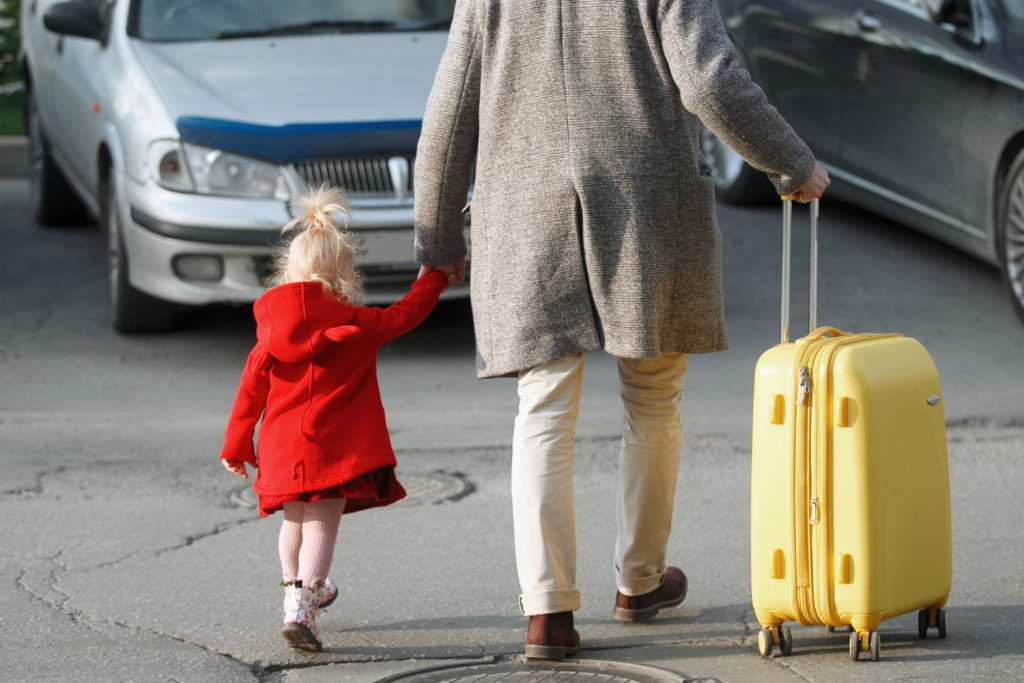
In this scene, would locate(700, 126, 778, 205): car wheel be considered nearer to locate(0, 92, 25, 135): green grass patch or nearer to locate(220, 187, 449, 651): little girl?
locate(0, 92, 25, 135): green grass patch

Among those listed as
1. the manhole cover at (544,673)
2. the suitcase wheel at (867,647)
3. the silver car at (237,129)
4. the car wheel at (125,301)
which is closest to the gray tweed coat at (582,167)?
the manhole cover at (544,673)

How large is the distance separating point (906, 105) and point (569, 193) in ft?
14.9

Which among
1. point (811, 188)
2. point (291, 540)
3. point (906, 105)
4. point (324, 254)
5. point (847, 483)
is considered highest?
point (811, 188)

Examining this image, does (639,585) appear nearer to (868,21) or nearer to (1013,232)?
(1013,232)

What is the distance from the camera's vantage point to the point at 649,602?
4211mm

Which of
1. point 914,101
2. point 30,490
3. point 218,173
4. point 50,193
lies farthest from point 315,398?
point 50,193

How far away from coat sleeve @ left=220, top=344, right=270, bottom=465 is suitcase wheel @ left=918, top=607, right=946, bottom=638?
5.33 feet

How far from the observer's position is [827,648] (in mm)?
3938

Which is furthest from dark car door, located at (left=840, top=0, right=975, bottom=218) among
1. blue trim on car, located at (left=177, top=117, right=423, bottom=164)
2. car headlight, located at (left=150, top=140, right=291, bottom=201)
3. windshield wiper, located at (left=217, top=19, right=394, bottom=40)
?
car headlight, located at (left=150, top=140, right=291, bottom=201)

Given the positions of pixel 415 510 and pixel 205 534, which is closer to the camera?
pixel 205 534

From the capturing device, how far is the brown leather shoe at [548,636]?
3.87m

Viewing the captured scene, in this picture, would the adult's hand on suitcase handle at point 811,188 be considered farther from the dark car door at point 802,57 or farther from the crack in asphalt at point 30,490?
the dark car door at point 802,57

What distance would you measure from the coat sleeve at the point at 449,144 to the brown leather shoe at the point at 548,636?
879 millimetres

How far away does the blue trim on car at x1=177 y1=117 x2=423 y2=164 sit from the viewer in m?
6.81
